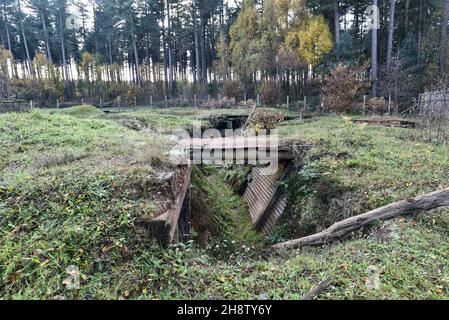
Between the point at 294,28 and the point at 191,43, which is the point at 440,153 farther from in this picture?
the point at 191,43

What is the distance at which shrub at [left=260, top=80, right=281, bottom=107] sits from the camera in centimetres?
1755

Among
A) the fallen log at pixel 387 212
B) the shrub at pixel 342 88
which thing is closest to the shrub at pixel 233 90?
the shrub at pixel 342 88

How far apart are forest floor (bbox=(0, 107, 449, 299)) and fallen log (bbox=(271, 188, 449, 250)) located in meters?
0.11

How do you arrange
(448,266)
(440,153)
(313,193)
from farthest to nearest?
(440,153)
(313,193)
(448,266)

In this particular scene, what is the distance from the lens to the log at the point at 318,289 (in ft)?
6.66

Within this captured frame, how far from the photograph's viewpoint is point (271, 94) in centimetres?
1764

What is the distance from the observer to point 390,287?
2.13 metres

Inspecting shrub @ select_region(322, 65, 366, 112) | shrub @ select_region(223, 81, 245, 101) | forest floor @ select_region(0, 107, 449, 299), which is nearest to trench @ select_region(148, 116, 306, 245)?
forest floor @ select_region(0, 107, 449, 299)

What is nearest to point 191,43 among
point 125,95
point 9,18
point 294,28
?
point 125,95

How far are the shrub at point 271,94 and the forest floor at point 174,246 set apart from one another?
523 inches

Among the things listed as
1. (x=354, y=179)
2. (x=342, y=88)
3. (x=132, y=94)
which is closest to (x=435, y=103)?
(x=342, y=88)

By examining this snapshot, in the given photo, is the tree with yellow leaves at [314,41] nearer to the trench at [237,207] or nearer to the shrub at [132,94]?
the trench at [237,207]

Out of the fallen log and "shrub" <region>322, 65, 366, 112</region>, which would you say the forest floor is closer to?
the fallen log
